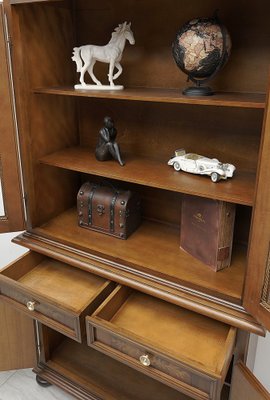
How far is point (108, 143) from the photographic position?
4.56 feet

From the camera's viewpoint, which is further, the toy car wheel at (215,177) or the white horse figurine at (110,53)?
the white horse figurine at (110,53)

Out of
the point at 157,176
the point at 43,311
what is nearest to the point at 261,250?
the point at 157,176

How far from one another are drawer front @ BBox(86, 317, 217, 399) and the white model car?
58cm

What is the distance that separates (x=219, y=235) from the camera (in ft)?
3.96

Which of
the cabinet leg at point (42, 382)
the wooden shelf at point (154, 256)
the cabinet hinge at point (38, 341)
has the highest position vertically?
the wooden shelf at point (154, 256)

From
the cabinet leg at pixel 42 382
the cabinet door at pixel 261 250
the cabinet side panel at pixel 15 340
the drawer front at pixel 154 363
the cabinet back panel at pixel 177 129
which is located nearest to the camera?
the cabinet door at pixel 261 250

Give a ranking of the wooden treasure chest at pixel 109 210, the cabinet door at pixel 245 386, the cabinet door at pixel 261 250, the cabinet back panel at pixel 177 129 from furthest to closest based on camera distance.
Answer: the wooden treasure chest at pixel 109 210 < the cabinet back panel at pixel 177 129 < the cabinet door at pixel 245 386 < the cabinet door at pixel 261 250

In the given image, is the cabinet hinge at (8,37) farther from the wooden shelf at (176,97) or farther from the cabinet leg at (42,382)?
the cabinet leg at (42,382)

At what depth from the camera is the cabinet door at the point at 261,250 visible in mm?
909

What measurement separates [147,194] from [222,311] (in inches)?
24.7

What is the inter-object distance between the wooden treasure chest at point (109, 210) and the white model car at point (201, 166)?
244 millimetres

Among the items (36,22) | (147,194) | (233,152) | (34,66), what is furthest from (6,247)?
(233,152)

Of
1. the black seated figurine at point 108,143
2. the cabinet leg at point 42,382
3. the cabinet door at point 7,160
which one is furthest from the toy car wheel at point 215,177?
the cabinet leg at point 42,382

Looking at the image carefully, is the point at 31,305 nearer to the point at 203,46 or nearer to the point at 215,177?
the point at 215,177
